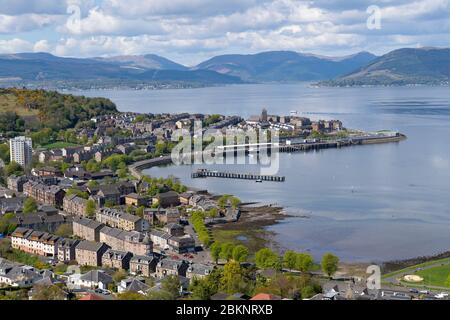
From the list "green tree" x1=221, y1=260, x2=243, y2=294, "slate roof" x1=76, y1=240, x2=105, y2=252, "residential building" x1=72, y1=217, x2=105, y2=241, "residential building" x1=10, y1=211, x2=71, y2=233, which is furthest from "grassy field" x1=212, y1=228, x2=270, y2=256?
"residential building" x1=10, y1=211, x2=71, y2=233

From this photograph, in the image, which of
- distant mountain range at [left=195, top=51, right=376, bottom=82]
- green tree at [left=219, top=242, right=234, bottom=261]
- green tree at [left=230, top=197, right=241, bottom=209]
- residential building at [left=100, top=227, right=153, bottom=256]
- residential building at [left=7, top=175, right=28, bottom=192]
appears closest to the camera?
green tree at [left=219, top=242, right=234, bottom=261]

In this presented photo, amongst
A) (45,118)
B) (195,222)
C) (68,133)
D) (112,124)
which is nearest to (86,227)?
(195,222)

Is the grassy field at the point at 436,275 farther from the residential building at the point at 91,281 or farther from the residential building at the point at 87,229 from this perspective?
the residential building at the point at 87,229

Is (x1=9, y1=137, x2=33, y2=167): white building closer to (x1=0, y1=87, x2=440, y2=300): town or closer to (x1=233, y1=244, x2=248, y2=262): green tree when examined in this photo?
(x1=0, y1=87, x2=440, y2=300): town

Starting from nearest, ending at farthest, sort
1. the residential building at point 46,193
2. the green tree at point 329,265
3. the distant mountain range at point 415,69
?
the green tree at point 329,265, the residential building at point 46,193, the distant mountain range at point 415,69

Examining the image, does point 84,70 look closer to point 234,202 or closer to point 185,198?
point 185,198

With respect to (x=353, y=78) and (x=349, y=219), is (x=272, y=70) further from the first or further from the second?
(x=349, y=219)

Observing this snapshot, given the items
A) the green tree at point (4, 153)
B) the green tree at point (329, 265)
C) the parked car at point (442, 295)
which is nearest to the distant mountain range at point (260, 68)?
the green tree at point (4, 153)
